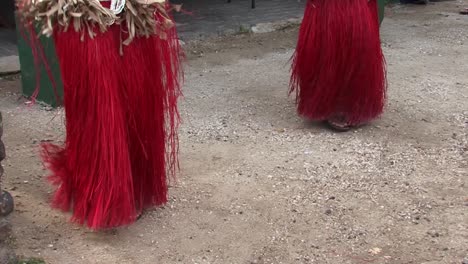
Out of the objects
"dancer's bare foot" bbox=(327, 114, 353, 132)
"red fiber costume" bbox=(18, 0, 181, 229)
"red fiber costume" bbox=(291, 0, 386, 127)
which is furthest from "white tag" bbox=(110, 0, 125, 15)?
"dancer's bare foot" bbox=(327, 114, 353, 132)

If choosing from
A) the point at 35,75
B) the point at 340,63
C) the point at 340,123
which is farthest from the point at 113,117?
the point at 35,75

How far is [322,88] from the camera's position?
3.80 m

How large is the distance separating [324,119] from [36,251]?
190 cm

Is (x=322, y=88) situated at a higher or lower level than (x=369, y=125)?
higher

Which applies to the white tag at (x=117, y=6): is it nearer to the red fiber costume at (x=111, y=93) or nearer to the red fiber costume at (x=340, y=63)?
the red fiber costume at (x=111, y=93)

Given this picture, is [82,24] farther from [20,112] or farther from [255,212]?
[20,112]

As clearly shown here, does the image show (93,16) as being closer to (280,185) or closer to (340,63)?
(280,185)

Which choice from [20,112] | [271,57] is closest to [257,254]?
[20,112]

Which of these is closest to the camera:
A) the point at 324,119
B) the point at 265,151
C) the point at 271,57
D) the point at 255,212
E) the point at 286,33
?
the point at 255,212

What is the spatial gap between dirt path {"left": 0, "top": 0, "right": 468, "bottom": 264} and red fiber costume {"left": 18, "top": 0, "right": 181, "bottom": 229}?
0.22 metres

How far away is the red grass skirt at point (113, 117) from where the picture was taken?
246 cm

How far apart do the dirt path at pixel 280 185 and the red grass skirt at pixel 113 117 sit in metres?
0.19

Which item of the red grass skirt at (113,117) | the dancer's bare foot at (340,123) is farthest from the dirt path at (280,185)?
the red grass skirt at (113,117)

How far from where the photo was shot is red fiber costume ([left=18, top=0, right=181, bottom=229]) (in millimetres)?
2422
